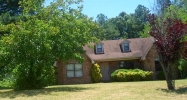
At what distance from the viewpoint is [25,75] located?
21250 millimetres

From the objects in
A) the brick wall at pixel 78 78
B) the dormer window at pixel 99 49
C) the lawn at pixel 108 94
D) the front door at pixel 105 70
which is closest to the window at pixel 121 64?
the front door at pixel 105 70

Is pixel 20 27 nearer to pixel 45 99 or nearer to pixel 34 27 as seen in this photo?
pixel 34 27

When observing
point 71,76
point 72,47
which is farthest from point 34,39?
point 71,76

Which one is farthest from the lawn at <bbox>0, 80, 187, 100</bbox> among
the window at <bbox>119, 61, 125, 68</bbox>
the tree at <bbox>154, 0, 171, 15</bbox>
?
the window at <bbox>119, 61, 125, 68</bbox>

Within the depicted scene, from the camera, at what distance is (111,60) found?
3397cm

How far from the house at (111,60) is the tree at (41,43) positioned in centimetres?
815

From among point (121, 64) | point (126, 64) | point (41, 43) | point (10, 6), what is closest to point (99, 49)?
point (121, 64)

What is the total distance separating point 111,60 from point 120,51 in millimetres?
2322

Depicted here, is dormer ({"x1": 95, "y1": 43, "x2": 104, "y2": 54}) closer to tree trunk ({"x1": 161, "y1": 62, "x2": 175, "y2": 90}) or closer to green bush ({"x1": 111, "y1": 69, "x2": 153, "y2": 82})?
green bush ({"x1": 111, "y1": 69, "x2": 153, "y2": 82})

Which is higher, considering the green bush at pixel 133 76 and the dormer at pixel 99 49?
the dormer at pixel 99 49

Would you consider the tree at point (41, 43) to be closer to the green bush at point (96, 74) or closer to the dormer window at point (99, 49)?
the green bush at point (96, 74)

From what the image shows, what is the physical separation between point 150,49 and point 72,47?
46.0ft

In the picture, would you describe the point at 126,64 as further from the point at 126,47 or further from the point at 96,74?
the point at 96,74

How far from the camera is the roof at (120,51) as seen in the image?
33625mm
